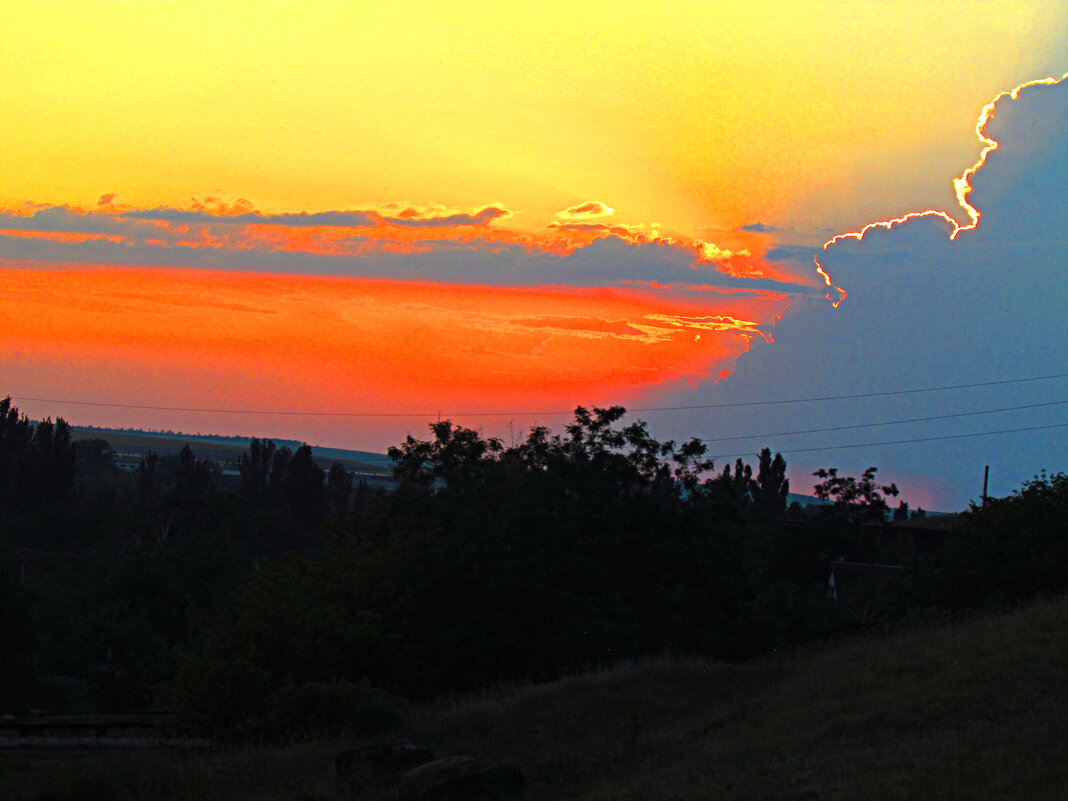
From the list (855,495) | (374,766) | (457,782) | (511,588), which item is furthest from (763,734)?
(855,495)

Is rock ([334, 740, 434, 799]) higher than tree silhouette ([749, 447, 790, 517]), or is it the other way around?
tree silhouette ([749, 447, 790, 517])

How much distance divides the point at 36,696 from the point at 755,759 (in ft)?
118

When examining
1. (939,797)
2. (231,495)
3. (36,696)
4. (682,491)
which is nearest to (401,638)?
(682,491)

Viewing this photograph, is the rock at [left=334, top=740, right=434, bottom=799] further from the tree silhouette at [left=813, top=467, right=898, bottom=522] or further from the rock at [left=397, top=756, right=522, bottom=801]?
the tree silhouette at [left=813, top=467, right=898, bottom=522]

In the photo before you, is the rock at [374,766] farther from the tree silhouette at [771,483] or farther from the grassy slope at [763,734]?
the tree silhouette at [771,483]

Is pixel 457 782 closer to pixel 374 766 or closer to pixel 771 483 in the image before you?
pixel 374 766

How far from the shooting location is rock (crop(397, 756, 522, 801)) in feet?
45.6

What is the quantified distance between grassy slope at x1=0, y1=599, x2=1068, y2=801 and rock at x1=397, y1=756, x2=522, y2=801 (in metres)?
0.82

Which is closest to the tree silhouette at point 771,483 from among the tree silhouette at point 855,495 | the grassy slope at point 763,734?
the tree silhouette at point 855,495

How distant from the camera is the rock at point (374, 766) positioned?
14.7 metres

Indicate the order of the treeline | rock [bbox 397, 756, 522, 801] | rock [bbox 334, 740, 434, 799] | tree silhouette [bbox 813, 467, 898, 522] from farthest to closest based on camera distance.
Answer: tree silhouette [bbox 813, 467, 898, 522]
the treeline
rock [bbox 334, 740, 434, 799]
rock [bbox 397, 756, 522, 801]

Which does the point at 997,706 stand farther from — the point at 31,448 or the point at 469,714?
the point at 31,448

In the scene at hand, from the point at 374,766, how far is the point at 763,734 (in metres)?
6.13

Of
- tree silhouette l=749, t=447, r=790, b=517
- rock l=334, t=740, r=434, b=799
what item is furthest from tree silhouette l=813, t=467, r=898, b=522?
rock l=334, t=740, r=434, b=799
